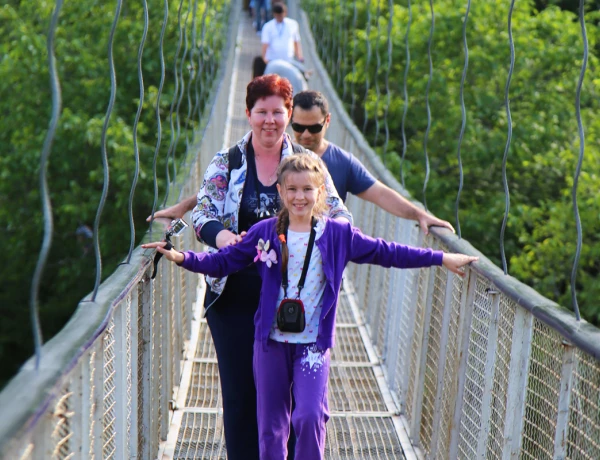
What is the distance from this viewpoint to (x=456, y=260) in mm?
3428

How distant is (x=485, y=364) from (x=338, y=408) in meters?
1.91

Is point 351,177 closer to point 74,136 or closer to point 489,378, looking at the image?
point 489,378

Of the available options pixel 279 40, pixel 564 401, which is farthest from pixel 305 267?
pixel 279 40

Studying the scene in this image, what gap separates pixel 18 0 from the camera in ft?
66.4

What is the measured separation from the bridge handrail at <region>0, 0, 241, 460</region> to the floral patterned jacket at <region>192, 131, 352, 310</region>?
0.76 feet

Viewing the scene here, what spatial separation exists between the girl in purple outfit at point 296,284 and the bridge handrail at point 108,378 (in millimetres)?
357

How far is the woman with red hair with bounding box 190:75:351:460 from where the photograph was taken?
11.3ft

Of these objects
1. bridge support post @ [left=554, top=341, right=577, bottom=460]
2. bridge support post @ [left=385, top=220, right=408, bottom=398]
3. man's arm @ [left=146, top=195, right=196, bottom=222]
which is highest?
man's arm @ [left=146, top=195, right=196, bottom=222]

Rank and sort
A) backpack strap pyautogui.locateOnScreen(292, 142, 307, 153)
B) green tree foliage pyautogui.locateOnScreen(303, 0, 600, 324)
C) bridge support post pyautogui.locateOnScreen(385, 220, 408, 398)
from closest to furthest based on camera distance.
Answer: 1. backpack strap pyautogui.locateOnScreen(292, 142, 307, 153)
2. bridge support post pyautogui.locateOnScreen(385, 220, 408, 398)
3. green tree foliage pyautogui.locateOnScreen(303, 0, 600, 324)

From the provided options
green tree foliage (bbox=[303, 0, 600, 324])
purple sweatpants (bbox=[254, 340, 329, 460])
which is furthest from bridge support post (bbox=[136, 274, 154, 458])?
green tree foliage (bbox=[303, 0, 600, 324])

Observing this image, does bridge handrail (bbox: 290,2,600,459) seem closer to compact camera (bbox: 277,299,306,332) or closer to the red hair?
compact camera (bbox: 277,299,306,332)

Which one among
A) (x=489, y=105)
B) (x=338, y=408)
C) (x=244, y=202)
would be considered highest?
(x=489, y=105)

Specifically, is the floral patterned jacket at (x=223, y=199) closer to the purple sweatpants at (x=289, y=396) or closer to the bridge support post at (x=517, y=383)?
the purple sweatpants at (x=289, y=396)

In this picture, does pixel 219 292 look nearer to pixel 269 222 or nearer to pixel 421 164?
pixel 269 222
